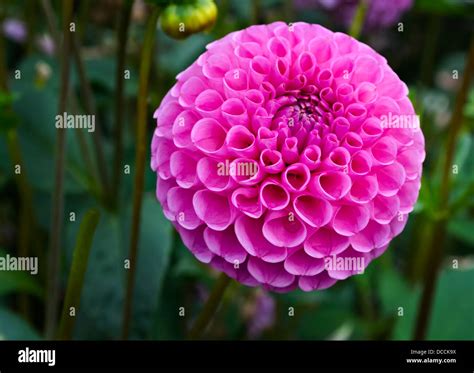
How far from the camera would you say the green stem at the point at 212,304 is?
1.41ft

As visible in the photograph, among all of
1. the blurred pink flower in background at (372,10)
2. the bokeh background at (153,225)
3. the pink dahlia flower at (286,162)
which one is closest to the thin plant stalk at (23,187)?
the bokeh background at (153,225)

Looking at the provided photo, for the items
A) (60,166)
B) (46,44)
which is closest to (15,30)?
(46,44)

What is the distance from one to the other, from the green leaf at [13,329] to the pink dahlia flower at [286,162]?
20 centimetres

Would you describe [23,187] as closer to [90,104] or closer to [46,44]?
[90,104]

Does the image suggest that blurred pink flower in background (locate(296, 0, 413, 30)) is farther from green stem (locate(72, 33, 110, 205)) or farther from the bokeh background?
green stem (locate(72, 33, 110, 205))

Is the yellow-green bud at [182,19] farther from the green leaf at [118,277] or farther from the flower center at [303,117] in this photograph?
the green leaf at [118,277]

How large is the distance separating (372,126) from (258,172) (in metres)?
0.06

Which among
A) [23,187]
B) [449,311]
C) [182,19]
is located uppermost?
[182,19]

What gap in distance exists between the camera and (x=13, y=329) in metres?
0.53

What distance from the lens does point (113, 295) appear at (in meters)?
0.58

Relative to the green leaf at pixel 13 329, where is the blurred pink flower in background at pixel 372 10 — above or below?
above

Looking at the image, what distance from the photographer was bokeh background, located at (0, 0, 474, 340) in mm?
583

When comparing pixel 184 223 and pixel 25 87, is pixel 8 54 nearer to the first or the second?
pixel 25 87

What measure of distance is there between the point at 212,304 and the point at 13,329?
177 mm
